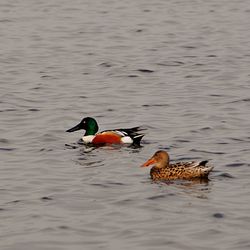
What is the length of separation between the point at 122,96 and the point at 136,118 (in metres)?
2.91

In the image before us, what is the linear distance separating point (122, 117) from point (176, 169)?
624 centimetres

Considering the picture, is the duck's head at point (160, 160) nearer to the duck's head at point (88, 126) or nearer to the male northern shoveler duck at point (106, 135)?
the male northern shoveler duck at point (106, 135)

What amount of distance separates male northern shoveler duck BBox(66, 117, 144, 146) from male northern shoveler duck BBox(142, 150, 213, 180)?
2740mm

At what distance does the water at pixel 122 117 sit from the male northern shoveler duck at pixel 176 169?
180 mm

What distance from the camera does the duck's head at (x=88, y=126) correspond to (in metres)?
22.9

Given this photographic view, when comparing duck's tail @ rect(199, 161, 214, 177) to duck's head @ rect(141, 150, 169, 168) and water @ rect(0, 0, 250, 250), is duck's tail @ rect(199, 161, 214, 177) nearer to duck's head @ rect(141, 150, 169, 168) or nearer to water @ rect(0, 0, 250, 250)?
water @ rect(0, 0, 250, 250)

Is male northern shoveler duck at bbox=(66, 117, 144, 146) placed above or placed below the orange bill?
below

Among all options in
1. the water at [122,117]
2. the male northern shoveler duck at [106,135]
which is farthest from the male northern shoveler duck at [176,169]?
the male northern shoveler duck at [106,135]

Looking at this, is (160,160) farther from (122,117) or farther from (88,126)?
(122,117)

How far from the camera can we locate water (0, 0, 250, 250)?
50.8ft

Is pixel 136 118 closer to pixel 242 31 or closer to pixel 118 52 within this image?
pixel 118 52

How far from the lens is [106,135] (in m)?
22.3

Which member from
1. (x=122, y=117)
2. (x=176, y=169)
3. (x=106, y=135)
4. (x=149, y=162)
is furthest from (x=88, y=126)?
(x=176, y=169)

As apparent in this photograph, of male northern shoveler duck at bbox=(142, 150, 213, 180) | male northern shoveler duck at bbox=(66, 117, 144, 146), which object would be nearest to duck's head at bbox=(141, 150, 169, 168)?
male northern shoveler duck at bbox=(142, 150, 213, 180)
